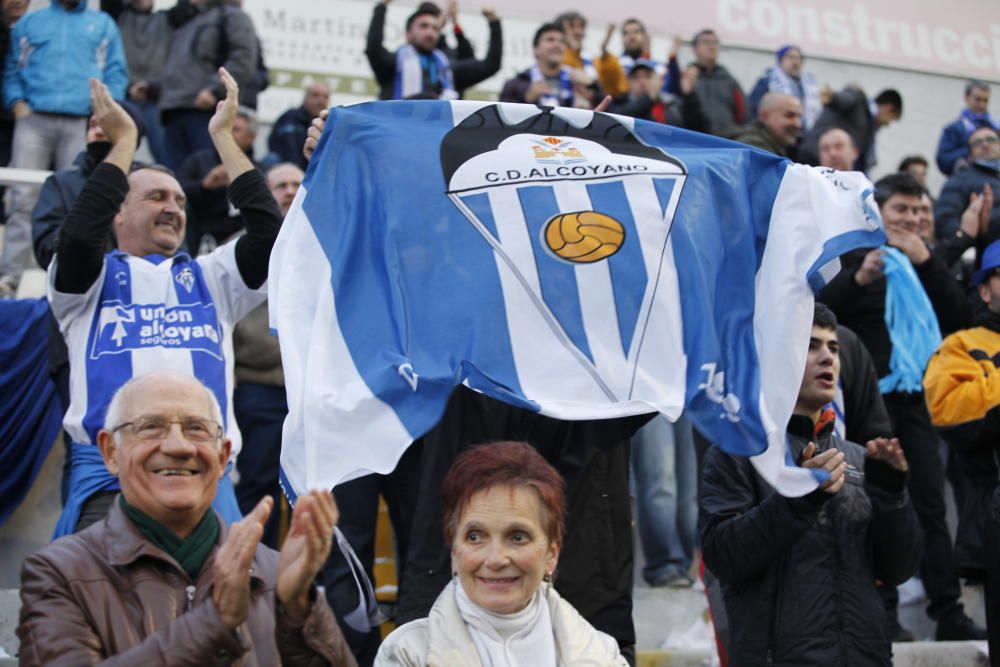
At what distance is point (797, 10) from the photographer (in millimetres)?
15875

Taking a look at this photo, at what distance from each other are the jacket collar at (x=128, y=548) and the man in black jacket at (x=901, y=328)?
3.63m

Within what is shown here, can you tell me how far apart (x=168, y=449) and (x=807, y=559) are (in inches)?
77.3

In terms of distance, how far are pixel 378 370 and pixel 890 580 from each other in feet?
5.43

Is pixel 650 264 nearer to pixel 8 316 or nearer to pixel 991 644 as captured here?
pixel 991 644

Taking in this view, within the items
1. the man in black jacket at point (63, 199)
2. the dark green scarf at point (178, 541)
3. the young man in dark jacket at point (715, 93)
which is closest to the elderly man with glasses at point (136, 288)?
the man in black jacket at point (63, 199)

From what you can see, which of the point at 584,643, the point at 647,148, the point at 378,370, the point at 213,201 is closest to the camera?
the point at 584,643

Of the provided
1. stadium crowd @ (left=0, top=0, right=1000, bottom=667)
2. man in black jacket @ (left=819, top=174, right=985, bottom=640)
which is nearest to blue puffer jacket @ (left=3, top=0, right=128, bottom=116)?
stadium crowd @ (left=0, top=0, right=1000, bottom=667)

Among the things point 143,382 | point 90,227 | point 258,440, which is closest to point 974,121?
point 258,440

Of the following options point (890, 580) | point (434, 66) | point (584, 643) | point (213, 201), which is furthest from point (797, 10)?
point (584, 643)

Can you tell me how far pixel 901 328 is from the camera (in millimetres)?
6922

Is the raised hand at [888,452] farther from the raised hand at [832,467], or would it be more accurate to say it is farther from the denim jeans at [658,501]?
the denim jeans at [658,501]

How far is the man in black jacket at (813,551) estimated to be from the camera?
4297 millimetres

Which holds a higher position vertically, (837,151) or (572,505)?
(837,151)

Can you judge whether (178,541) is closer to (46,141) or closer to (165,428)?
(165,428)
